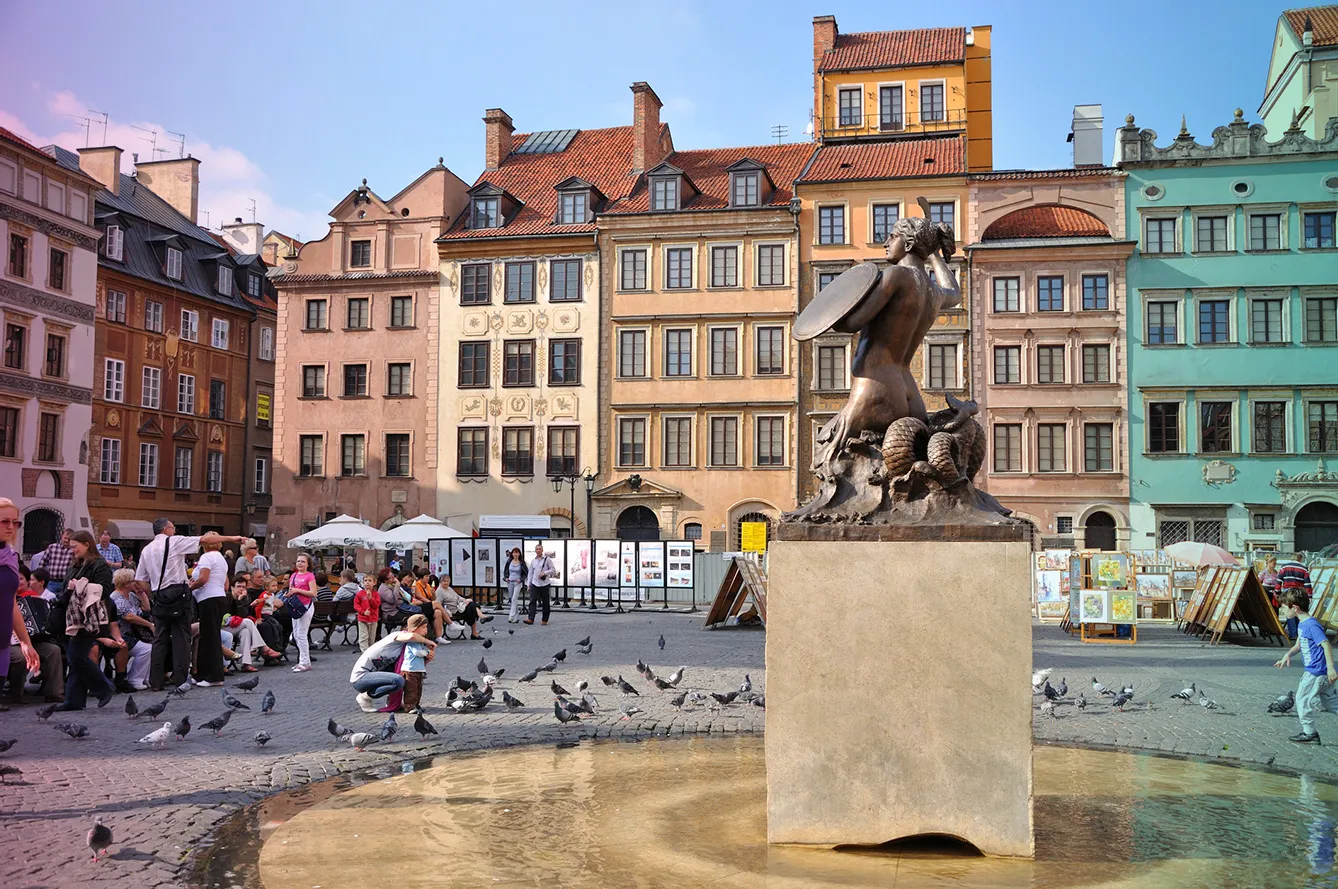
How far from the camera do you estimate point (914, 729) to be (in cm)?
641

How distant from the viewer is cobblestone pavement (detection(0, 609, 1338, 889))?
269 inches

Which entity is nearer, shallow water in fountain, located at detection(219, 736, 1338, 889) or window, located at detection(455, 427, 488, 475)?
shallow water in fountain, located at detection(219, 736, 1338, 889)

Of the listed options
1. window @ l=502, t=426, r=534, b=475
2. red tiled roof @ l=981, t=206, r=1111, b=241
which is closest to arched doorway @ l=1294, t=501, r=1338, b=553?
red tiled roof @ l=981, t=206, r=1111, b=241

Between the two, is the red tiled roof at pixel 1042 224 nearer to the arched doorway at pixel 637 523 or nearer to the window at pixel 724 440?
the window at pixel 724 440

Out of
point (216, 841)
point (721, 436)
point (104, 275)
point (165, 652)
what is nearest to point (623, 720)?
point (216, 841)

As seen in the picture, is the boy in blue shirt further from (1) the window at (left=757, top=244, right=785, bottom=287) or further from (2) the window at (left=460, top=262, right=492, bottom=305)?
(2) the window at (left=460, top=262, right=492, bottom=305)

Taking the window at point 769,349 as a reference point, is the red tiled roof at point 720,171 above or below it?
above

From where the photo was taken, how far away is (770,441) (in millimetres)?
41906

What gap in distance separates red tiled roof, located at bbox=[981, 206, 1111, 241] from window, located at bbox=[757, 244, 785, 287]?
689 cm

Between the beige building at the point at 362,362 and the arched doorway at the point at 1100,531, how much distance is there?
75.5ft

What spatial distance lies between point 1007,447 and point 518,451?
17.1 meters

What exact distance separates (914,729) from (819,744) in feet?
1.67

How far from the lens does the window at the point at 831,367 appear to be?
42000mm

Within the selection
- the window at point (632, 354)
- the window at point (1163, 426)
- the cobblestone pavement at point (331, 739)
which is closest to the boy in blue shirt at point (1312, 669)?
the cobblestone pavement at point (331, 739)
